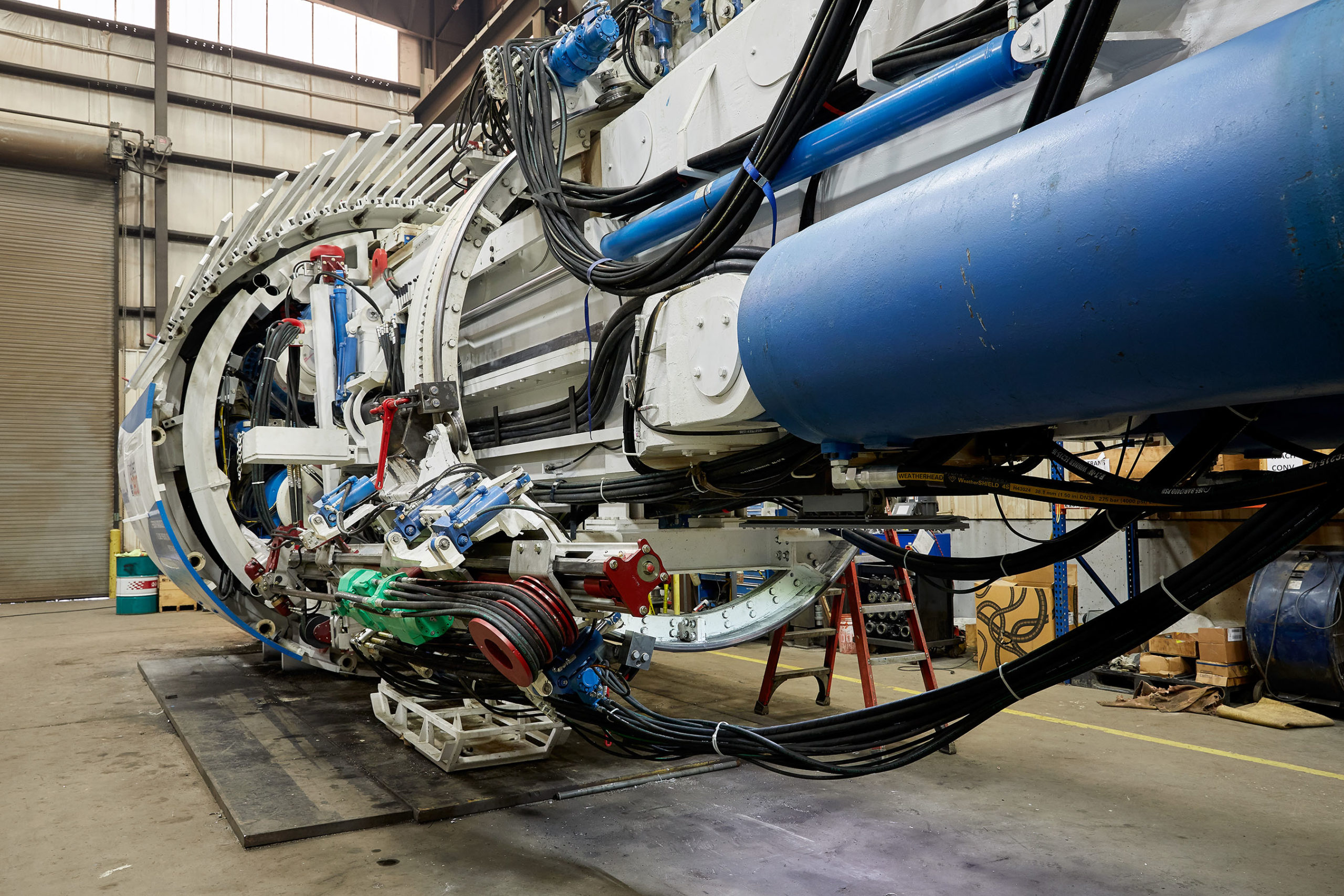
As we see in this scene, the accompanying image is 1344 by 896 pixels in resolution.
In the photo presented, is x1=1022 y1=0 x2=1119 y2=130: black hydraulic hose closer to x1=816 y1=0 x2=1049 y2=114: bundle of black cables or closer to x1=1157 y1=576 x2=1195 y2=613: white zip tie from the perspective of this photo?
x1=816 y1=0 x2=1049 y2=114: bundle of black cables

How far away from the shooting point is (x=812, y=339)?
62.1 inches

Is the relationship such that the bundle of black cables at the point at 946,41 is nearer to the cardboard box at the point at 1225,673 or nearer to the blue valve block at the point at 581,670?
the blue valve block at the point at 581,670

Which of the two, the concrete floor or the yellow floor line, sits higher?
the concrete floor

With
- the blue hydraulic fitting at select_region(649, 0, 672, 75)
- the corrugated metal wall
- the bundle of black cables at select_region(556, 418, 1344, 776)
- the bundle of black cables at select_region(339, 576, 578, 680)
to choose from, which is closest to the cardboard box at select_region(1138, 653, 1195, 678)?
the bundle of black cables at select_region(556, 418, 1344, 776)

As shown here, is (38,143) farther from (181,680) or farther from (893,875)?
(893,875)

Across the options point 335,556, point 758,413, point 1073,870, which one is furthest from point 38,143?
point 1073,870

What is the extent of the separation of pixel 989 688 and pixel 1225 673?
12.0 ft

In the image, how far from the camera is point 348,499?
3.76m

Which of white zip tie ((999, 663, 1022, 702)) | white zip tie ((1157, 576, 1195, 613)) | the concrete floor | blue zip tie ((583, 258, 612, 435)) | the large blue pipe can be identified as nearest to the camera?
the large blue pipe

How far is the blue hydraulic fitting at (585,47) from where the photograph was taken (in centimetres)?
286

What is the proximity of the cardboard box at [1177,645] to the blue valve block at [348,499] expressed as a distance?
4.19 metres

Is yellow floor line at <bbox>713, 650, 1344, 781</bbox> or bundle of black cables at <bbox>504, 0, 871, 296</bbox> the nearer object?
bundle of black cables at <bbox>504, 0, 871, 296</bbox>

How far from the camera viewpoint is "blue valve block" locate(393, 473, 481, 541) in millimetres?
2762

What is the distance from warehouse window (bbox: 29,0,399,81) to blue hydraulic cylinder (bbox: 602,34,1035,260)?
1213 cm
